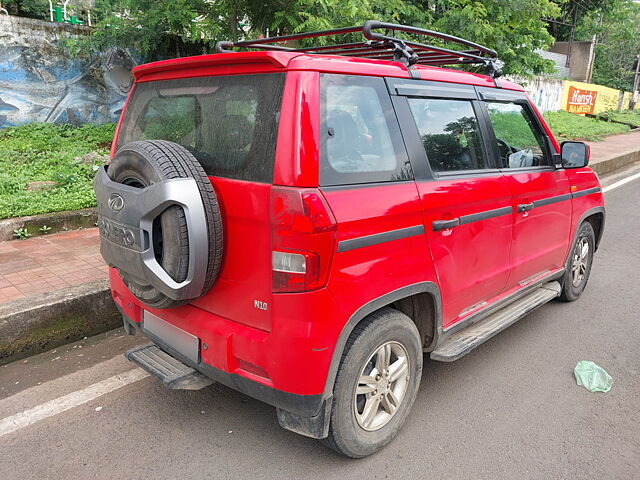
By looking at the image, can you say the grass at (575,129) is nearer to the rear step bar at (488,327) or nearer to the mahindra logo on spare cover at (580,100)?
the mahindra logo on spare cover at (580,100)

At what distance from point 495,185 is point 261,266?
1677 mm

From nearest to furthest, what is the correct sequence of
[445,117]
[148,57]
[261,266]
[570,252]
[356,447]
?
[261,266], [356,447], [445,117], [570,252], [148,57]

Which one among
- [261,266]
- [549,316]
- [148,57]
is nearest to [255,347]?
[261,266]

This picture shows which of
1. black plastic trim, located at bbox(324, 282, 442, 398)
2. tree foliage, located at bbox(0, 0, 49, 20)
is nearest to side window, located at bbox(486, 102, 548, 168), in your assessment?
black plastic trim, located at bbox(324, 282, 442, 398)

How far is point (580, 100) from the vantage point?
26453 millimetres

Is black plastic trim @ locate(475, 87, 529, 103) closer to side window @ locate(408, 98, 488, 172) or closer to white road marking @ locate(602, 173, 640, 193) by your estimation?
side window @ locate(408, 98, 488, 172)

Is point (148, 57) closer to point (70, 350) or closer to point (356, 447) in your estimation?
point (70, 350)

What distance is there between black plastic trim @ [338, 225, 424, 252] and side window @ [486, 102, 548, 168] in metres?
1.18

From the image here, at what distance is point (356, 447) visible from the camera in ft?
8.25

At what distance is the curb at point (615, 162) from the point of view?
37.9 ft

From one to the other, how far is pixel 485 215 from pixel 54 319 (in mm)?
3051

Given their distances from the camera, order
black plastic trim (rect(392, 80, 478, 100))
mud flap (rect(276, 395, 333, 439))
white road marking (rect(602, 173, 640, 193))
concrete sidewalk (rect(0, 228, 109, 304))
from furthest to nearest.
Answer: white road marking (rect(602, 173, 640, 193)), concrete sidewalk (rect(0, 228, 109, 304)), black plastic trim (rect(392, 80, 478, 100)), mud flap (rect(276, 395, 333, 439))

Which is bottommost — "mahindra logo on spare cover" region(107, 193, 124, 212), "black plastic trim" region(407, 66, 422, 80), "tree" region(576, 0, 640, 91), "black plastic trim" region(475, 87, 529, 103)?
"mahindra logo on spare cover" region(107, 193, 124, 212)

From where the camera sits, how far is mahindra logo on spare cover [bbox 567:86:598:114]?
25.5m
